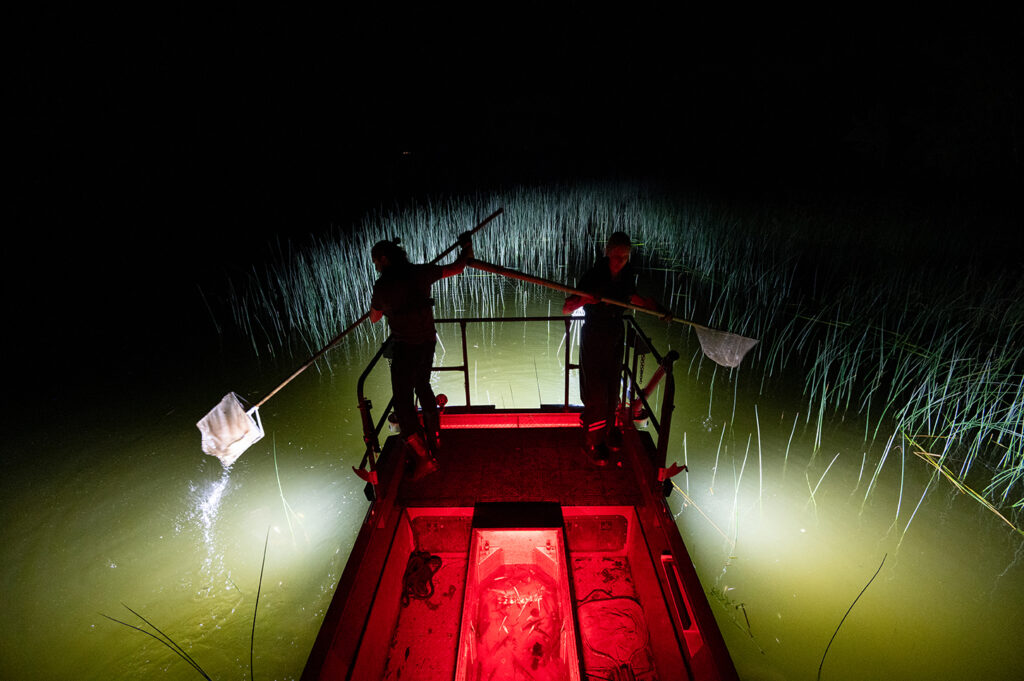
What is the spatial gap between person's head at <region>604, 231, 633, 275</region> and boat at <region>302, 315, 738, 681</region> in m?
0.63

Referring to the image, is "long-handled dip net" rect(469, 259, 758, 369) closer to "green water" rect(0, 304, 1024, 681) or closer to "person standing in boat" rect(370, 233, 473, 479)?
"person standing in boat" rect(370, 233, 473, 479)

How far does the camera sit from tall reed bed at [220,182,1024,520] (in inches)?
187

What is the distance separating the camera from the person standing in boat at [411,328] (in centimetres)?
280

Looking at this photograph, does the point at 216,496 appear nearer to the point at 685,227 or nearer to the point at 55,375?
the point at 55,375

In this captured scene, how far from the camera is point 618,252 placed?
288 cm

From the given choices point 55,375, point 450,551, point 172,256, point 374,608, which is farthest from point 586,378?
point 172,256

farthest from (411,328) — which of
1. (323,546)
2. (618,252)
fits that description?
(323,546)

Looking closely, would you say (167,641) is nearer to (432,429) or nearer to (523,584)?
(432,429)

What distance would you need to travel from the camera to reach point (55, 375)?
269 inches

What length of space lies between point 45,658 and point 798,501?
6052 mm

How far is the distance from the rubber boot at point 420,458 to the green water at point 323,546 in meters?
1.22

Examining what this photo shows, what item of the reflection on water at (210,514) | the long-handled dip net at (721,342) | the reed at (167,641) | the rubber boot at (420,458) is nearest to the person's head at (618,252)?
the long-handled dip net at (721,342)

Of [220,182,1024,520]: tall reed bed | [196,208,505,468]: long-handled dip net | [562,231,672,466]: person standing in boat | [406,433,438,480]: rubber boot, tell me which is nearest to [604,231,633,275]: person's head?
[562,231,672,466]: person standing in boat

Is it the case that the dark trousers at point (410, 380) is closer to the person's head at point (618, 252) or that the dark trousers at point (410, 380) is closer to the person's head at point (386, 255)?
the person's head at point (386, 255)
